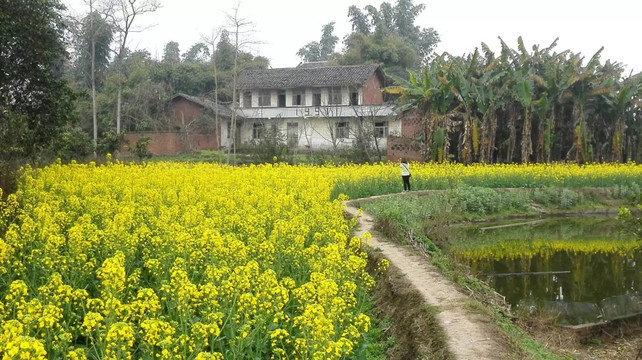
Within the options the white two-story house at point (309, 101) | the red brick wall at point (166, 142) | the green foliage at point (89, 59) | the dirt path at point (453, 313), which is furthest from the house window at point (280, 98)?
the dirt path at point (453, 313)

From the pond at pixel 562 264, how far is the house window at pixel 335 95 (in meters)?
22.4

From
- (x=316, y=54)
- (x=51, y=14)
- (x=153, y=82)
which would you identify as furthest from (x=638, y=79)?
(x=316, y=54)

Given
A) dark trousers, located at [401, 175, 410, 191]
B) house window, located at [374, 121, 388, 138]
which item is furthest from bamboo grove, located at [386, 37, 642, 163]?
house window, located at [374, 121, 388, 138]

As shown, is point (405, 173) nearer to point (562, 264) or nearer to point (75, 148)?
point (562, 264)

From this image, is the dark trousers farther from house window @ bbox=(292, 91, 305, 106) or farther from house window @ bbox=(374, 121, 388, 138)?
→ house window @ bbox=(292, 91, 305, 106)

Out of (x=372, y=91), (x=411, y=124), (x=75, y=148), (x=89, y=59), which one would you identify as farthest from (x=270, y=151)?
(x=89, y=59)

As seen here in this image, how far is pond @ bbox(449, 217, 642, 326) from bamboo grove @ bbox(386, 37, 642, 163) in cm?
698

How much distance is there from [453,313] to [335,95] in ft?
112

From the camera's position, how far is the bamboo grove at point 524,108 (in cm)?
2534

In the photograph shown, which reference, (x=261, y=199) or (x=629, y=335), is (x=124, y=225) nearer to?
(x=261, y=199)

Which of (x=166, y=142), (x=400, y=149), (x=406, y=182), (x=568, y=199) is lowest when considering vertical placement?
(x=568, y=199)

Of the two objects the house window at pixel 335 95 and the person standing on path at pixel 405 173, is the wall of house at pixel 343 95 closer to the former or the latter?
the house window at pixel 335 95

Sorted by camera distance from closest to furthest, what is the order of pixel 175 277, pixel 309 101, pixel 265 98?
pixel 175 277 < pixel 309 101 < pixel 265 98

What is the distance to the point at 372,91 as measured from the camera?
4066 cm
